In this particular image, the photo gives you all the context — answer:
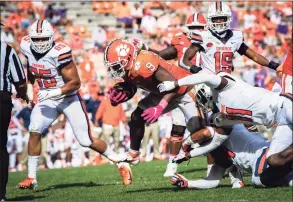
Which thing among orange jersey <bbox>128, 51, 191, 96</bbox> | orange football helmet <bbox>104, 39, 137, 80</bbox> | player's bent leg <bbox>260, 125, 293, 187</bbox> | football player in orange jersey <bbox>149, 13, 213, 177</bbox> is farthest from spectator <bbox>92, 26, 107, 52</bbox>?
player's bent leg <bbox>260, 125, 293, 187</bbox>

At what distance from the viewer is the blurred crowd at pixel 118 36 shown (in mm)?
16016

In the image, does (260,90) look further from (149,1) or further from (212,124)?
(149,1)

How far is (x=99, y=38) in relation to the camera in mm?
19438

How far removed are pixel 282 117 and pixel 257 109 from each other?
14.0 inches

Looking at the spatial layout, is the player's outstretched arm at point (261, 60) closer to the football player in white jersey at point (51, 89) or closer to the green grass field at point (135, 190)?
the green grass field at point (135, 190)

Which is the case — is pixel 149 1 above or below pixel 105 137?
above

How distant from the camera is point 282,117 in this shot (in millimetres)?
7320

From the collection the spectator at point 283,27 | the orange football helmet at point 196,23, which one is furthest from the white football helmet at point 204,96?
the spectator at point 283,27

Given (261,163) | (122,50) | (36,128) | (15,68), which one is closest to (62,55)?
(36,128)

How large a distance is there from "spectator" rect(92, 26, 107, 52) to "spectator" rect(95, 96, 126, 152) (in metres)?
3.54

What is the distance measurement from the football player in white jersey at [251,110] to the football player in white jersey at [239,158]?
169 millimetres

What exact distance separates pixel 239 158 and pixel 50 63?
105 inches

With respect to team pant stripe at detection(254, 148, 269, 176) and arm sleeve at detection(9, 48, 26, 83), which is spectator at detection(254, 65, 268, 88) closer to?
team pant stripe at detection(254, 148, 269, 176)

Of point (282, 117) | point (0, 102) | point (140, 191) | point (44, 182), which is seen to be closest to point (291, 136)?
point (282, 117)
